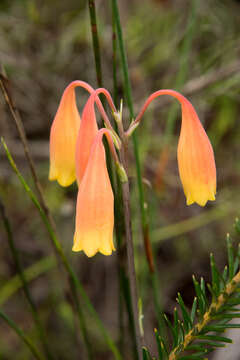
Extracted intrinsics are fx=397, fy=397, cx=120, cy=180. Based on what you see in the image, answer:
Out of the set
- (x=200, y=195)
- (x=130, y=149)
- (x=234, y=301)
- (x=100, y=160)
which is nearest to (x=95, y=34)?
(x=100, y=160)

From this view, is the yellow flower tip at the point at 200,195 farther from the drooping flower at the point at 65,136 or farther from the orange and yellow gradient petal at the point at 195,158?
the drooping flower at the point at 65,136

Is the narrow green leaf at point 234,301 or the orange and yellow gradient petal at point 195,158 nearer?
the narrow green leaf at point 234,301

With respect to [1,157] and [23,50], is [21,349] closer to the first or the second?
[1,157]

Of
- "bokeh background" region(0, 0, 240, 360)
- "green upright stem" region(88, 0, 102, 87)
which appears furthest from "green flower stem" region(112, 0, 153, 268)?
"bokeh background" region(0, 0, 240, 360)

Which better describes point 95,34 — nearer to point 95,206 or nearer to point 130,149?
point 95,206

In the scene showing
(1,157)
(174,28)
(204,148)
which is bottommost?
(1,157)

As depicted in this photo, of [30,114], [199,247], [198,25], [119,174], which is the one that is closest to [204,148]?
[119,174]

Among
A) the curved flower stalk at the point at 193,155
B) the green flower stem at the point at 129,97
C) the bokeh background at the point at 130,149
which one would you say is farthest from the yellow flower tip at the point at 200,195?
the bokeh background at the point at 130,149
